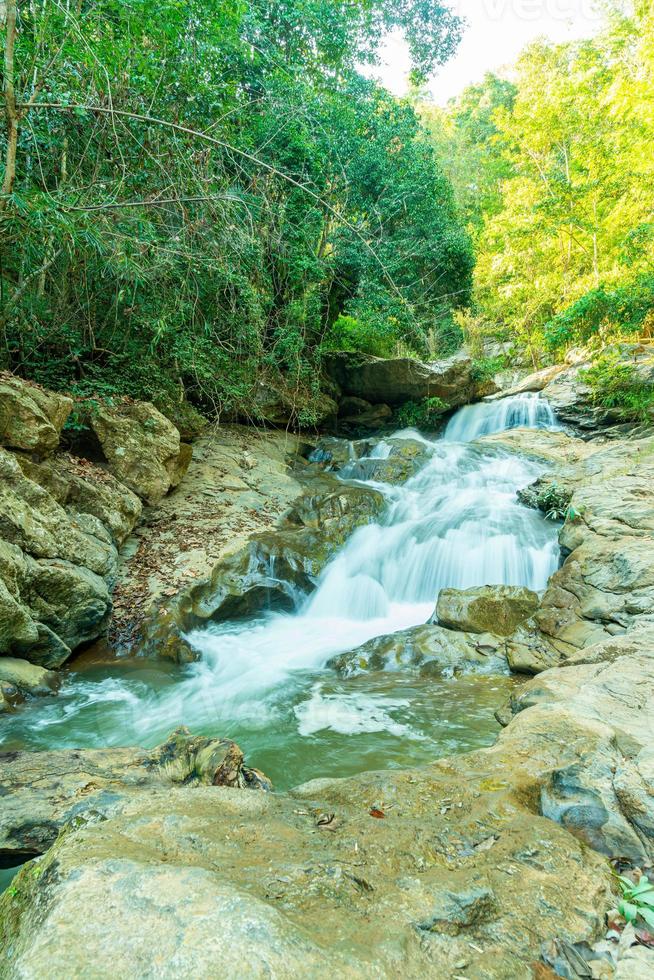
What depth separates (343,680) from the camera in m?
5.34

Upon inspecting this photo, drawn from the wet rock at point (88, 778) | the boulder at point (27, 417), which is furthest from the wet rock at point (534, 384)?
the wet rock at point (88, 778)

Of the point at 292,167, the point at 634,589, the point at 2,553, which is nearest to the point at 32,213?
the point at 2,553

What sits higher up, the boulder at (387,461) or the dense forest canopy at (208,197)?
the dense forest canopy at (208,197)

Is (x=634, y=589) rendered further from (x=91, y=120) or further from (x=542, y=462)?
(x=91, y=120)

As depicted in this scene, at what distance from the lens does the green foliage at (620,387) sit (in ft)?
37.7

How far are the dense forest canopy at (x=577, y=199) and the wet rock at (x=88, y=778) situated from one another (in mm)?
12775

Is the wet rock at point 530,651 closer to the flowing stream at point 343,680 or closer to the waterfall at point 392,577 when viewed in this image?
the flowing stream at point 343,680

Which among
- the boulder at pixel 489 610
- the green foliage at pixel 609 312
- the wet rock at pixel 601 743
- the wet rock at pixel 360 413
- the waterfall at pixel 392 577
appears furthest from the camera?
the wet rock at pixel 360 413

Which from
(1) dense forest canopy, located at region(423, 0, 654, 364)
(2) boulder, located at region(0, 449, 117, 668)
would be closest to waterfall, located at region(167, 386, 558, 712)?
(2) boulder, located at region(0, 449, 117, 668)

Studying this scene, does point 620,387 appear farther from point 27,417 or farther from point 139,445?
point 27,417

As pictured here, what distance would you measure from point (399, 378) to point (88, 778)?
13.1m

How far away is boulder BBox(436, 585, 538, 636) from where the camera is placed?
5602mm

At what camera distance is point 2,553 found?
4.84 metres

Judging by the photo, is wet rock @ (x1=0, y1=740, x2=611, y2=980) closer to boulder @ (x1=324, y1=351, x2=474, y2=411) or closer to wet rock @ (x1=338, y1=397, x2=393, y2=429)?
boulder @ (x1=324, y1=351, x2=474, y2=411)
